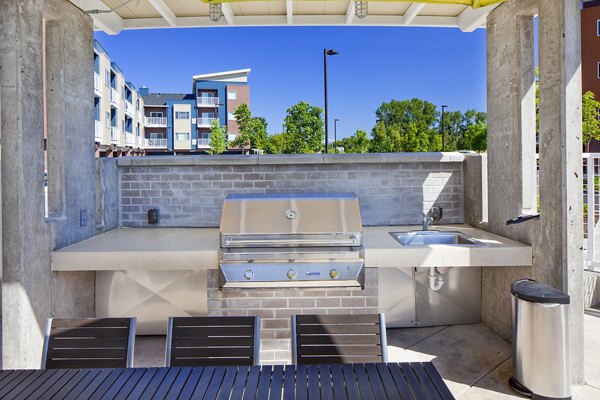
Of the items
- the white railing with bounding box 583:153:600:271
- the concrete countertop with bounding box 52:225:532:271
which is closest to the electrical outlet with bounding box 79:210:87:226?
the concrete countertop with bounding box 52:225:532:271

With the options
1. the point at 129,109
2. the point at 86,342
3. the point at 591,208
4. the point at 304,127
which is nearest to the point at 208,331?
the point at 86,342

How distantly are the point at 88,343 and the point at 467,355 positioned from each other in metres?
3.07

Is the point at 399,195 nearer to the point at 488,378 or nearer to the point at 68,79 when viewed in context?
the point at 488,378

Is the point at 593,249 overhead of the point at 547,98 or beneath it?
beneath

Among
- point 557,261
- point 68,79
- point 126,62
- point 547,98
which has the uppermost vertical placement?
point 126,62

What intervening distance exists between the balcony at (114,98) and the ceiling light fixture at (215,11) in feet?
92.1

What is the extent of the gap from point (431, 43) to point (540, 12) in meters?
47.5

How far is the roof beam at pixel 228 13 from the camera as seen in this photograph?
436cm

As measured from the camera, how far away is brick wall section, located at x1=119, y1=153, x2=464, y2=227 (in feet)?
15.1

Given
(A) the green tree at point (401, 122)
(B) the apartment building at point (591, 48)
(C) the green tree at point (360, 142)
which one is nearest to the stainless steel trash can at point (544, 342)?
(B) the apartment building at point (591, 48)

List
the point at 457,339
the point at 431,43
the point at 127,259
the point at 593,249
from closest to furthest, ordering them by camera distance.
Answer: the point at 127,259 → the point at 457,339 → the point at 593,249 → the point at 431,43

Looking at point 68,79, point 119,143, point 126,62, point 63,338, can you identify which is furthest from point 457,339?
point 126,62

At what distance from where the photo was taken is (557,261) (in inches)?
124

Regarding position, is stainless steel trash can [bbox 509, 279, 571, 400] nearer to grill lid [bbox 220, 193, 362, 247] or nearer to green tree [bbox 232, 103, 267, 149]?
grill lid [bbox 220, 193, 362, 247]
